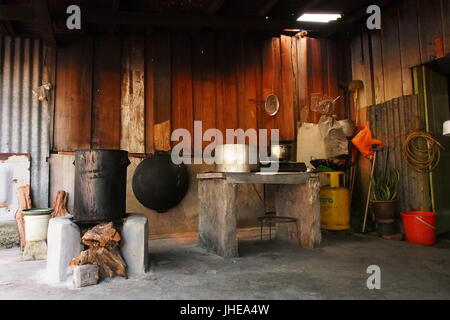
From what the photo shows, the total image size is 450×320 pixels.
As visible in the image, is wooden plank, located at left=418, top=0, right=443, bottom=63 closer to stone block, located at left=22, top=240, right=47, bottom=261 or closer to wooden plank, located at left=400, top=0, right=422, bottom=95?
wooden plank, located at left=400, top=0, right=422, bottom=95

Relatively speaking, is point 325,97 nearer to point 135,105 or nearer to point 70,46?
point 135,105

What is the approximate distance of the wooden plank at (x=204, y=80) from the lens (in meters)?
6.68

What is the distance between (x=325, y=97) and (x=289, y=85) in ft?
3.00

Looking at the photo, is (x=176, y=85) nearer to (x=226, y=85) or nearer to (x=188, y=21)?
(x=226, y=85)

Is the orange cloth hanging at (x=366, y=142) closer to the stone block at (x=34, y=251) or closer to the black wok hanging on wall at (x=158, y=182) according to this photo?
the black wok hanging on wall at (x=158, y=182)

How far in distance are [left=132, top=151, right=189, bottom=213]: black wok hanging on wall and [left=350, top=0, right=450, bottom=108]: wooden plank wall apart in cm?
435

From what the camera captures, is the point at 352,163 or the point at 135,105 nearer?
the point at 135,105

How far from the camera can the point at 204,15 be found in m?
6.02

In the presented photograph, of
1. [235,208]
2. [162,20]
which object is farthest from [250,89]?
[235,208]

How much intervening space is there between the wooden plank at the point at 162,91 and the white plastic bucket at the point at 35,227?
7.60ft

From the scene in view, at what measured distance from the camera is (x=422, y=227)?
517 cm

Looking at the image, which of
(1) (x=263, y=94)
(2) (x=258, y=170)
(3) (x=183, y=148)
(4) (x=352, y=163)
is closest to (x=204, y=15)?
(1) (x=263, y=94)

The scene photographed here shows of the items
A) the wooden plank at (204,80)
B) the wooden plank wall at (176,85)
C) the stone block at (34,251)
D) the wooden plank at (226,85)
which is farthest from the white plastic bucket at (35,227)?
the wooden plank at (226,85)

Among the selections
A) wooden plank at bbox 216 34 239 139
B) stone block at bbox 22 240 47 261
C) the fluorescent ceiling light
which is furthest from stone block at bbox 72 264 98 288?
the fluorescent ceiling light
